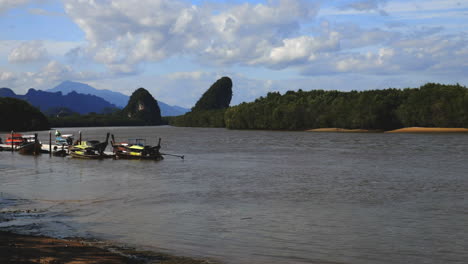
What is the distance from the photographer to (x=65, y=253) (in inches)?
593

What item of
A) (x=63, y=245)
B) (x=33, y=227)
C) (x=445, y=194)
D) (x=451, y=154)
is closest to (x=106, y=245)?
(x=63, y=245)

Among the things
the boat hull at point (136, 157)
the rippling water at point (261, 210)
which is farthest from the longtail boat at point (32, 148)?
the rippling water at point (261, 210)

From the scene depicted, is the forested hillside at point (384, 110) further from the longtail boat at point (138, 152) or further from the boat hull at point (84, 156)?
the boat hull at point (84, 156)

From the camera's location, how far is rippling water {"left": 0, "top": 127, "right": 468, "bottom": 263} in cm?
1827

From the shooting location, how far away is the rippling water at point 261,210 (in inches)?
719

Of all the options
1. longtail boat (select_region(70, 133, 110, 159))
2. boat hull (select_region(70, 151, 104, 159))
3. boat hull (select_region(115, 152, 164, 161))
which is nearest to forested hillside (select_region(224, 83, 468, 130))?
boat hull (select_region(115, 152, 164, 161))

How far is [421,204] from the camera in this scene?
92.2 ft

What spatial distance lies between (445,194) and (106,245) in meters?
22.5

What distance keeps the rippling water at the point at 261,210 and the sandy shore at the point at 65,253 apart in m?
1.54

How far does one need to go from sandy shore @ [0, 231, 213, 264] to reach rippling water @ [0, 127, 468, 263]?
5.05 ft

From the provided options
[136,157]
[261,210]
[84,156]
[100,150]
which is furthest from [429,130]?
[261,210]

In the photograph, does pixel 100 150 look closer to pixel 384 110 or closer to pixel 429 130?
pixel 429 130

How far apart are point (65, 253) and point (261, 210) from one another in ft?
42.7

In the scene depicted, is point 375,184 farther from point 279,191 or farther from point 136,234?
point 136,234
